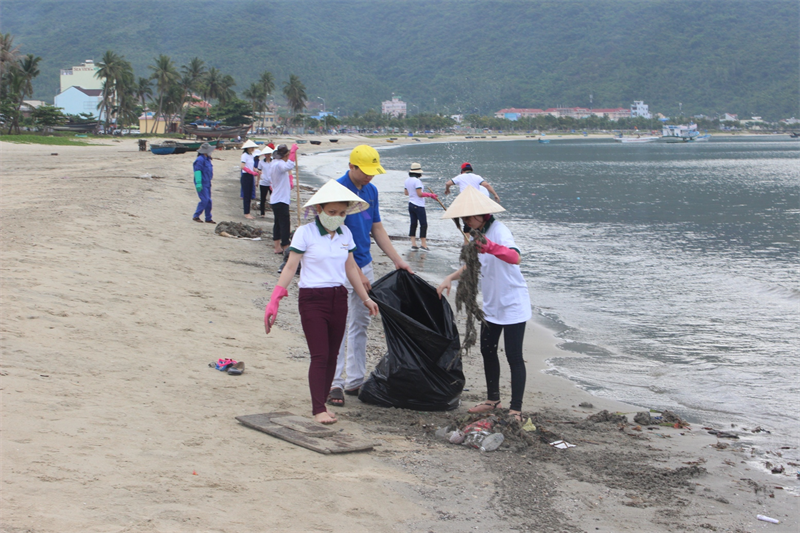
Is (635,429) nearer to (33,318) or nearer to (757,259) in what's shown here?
(33,318)

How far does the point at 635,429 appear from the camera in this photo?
5.04m

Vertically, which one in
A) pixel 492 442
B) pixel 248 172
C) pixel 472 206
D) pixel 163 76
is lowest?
pixel 492 442

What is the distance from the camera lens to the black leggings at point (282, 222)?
10320 mm

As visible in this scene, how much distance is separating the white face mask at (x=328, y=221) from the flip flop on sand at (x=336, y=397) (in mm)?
1337

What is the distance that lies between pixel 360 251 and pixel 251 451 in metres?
1.69

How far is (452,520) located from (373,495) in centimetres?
43

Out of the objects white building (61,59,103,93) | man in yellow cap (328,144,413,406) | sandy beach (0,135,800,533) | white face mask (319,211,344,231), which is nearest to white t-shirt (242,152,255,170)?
sandy beach (0,135,800,533)

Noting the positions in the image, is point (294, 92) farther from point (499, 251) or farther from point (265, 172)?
point (499, 251)

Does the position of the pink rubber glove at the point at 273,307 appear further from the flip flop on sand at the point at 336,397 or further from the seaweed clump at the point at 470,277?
the seaweed clump at the point at 470,277

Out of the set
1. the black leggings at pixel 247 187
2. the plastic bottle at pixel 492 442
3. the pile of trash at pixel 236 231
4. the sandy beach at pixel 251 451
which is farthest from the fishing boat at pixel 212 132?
the plastic bottle at pixel 492 442

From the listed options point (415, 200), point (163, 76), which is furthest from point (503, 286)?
point (163, 76)

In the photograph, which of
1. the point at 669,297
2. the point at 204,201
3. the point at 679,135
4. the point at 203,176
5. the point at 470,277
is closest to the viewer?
the point at 470,277

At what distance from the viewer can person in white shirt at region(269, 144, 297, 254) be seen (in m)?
10.0

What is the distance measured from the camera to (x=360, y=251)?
4934mm
